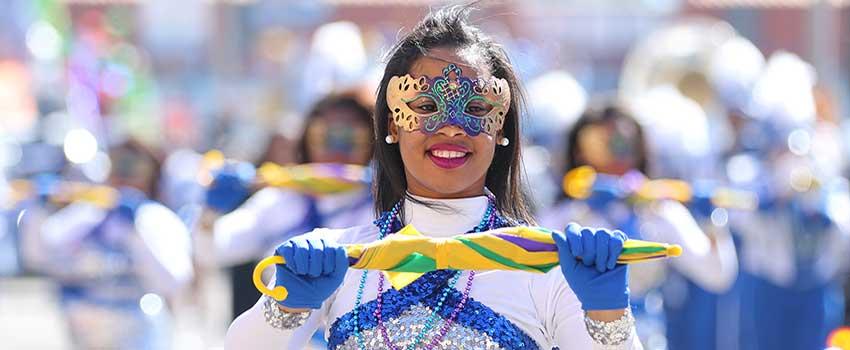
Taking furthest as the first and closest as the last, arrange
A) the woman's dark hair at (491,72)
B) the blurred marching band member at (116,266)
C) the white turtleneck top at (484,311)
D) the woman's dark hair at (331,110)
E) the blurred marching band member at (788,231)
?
the blurred marching band member at (788,231)
the blurred marching band member at (116,266)
the woman's dark hair at (331,110)
the woman's dark hair at (491,72)
the white turtleneck top at (484,311)

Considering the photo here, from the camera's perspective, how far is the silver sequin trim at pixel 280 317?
3338mm

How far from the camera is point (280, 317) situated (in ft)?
11.0

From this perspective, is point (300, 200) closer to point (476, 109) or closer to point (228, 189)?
point (228, 189)

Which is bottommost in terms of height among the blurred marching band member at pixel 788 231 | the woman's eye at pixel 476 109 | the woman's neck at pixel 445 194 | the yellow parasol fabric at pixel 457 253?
the blurred marching band member at pixel 788 231

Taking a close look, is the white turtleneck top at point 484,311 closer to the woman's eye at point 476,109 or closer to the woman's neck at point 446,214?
the woman's neck at point 446,214

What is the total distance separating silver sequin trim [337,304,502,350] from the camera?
341 cm

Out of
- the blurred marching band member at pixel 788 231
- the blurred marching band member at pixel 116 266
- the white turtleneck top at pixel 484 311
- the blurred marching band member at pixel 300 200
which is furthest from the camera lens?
the blurred marching band member at pixel 788 231

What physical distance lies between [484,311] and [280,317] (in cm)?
37

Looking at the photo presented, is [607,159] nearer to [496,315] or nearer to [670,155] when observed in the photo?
[670,155]

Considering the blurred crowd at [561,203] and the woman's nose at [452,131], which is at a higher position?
the woman's nose at [452,131]

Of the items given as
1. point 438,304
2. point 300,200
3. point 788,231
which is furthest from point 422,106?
point 788,231

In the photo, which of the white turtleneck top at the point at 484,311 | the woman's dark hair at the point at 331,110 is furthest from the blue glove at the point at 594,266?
the woman's dark hair at the point at 331,110

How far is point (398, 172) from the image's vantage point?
366 cm

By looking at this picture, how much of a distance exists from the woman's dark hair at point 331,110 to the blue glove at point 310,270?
364 cm
